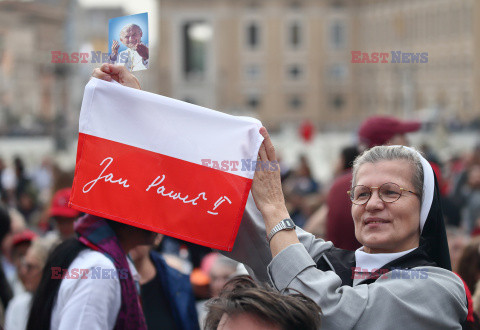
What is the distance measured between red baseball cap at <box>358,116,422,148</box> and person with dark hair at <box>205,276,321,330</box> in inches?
96.9

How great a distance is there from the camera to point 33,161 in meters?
26.2

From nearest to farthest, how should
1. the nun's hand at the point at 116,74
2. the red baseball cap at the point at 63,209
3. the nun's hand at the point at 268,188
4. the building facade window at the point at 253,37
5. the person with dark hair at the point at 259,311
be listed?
the person with dark hair at the point at 259,311, the nun's hand at the point at 268,188, the nun's hand at the point at 116,74, the red baseball cap at the point at 63,209, the building facade window at the point at 253,37

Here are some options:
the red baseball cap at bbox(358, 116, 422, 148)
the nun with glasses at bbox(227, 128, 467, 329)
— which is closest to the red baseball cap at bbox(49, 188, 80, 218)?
the red baseball cap at bbox(358, 116, 422, 148)

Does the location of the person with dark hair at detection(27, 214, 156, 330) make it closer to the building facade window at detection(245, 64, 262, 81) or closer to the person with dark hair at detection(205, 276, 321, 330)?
the person with dark hair at detection(205, 276, 321, 330)

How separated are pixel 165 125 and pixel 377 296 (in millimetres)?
874

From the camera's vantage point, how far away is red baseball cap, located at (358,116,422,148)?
177 inches

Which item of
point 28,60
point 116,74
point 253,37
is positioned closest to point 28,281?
point 116,74

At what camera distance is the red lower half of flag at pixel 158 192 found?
8.44 ft

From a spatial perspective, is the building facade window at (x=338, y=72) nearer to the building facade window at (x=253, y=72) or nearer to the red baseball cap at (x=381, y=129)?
the building facade window at (x=253, y=72)

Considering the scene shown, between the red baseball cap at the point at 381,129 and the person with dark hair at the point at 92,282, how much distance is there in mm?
1825

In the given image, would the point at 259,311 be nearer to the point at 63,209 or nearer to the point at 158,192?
the point at 158,192

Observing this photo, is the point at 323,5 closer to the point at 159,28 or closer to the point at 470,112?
the point at 159,28

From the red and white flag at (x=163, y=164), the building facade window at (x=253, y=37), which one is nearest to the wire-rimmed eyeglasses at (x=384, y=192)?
the red and white flag at (x=163, y=164)

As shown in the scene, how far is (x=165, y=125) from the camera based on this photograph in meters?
2.69
